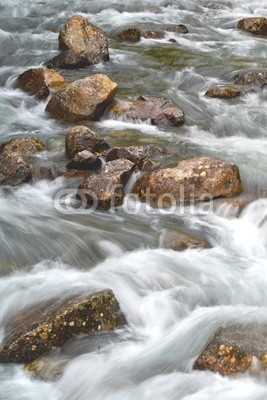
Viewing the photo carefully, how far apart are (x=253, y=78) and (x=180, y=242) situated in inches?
250

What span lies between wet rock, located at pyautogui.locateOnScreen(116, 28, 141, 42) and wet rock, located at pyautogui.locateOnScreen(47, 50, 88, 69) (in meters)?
2.95

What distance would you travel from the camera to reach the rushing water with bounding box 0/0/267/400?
15.4ft

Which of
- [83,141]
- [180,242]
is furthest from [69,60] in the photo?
[180,242]

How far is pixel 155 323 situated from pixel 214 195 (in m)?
2.65

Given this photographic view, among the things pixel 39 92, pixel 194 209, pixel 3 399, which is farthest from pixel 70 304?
pixel 39 92

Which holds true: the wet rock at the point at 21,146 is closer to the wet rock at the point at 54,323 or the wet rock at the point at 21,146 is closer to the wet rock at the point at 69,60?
the wet rock at the point at 54,323

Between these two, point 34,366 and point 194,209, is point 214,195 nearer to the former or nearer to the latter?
point 194,209

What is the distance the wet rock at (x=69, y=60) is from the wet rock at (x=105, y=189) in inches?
228

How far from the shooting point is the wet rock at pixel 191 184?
7703mm

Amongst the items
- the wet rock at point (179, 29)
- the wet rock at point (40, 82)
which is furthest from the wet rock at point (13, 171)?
the wet rock at point (179, 29)

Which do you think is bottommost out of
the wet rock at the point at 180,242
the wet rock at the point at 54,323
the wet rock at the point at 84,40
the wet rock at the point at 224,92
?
the wet rock at the point at 180,242

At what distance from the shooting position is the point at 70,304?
5.08 metres

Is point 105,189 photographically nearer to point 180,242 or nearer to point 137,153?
point 137,153
